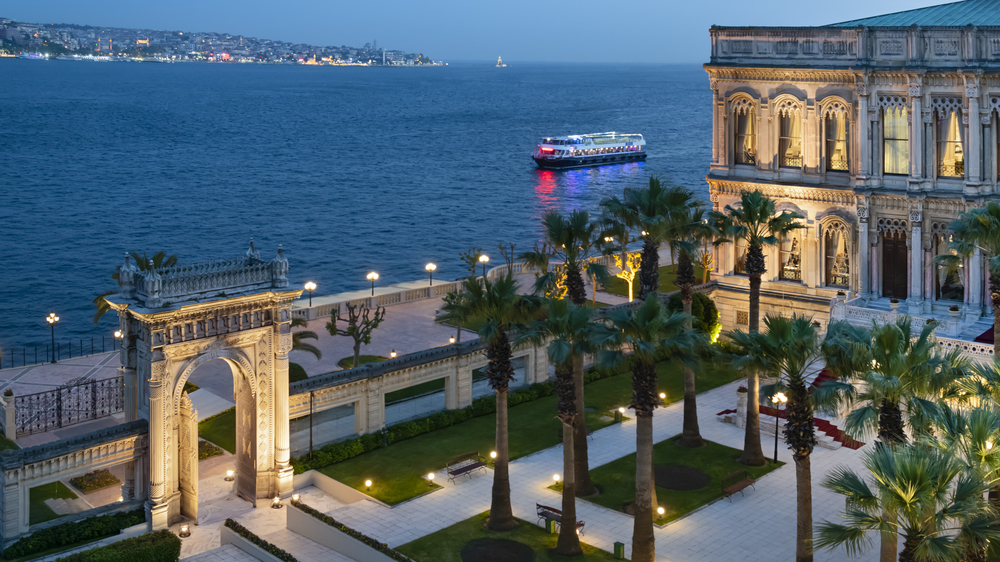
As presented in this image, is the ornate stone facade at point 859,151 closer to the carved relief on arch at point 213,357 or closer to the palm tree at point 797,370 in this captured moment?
the palm tree at point 797,370

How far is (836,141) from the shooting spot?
51.6 meters

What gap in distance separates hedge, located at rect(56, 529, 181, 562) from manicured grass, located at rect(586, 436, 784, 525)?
13121mm

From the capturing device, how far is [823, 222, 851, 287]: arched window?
51.8m

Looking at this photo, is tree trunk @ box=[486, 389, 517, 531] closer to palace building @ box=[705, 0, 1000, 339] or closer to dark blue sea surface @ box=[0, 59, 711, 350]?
palace building @ box=[705, 0, 1000, 339]

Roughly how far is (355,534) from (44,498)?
11.7 metres

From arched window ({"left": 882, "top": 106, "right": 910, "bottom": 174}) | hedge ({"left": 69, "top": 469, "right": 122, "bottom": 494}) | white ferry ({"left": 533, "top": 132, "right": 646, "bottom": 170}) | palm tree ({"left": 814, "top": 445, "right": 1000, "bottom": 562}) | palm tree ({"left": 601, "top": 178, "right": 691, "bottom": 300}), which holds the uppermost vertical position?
white ferry ({"left": 533, "top": 132, "right": 646, "bottom": 170})

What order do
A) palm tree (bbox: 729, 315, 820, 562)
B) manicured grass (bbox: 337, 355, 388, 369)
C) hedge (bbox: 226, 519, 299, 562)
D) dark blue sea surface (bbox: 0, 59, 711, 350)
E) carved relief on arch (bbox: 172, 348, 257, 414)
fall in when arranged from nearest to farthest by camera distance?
palm tree (bbox: 729, 315, 820, 562)
hedge (bbox: 226, 519, 299, 562)
carved relief on arch (bbox: 172, 348, 257, 414)
manicured grass (bbox: 337, 355, 388, 369)
dark blue sea surface (bbox: 0, 59, 711, 350)

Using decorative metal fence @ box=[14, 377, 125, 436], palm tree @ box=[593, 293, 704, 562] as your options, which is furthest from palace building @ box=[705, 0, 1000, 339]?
decorative metal fence @ box=[14, 377, 125, 436]

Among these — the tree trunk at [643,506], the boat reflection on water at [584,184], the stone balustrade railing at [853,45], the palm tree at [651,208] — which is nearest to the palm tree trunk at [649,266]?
the palm tree at [651,208]

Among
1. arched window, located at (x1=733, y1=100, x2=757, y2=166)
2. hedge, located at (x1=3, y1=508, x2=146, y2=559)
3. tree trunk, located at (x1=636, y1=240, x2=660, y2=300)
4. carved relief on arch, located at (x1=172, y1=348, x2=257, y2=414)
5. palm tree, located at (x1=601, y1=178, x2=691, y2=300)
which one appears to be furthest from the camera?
arched window, located at (x1=733, y1=100, x2=757, y2=166)

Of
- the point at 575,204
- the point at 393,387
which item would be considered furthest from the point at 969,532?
the point at 575,204

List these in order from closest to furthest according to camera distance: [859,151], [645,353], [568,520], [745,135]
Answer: [645,353]
[568,520]
[859,151]
[745,135]

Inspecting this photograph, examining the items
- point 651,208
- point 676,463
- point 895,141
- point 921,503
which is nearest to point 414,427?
point 676,463

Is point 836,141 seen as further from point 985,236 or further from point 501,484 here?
point 501,484
